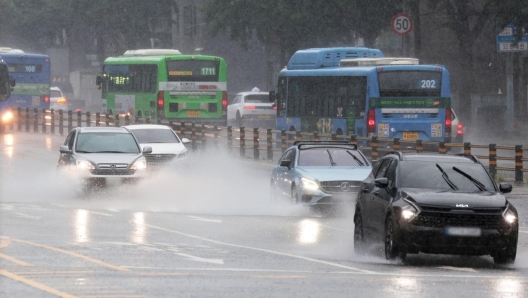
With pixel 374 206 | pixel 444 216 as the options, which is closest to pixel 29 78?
pixel 374 206

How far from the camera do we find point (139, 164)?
26.0 m

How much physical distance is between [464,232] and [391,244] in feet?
3.00

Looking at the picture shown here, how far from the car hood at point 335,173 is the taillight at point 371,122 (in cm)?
1345

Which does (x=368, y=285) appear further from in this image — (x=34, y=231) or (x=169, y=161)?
(x=169, y=161)

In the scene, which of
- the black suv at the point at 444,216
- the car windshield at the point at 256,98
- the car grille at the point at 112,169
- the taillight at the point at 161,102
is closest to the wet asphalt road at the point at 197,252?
the black suv at the point at 444,216

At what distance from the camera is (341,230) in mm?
19938

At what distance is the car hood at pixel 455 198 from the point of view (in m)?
14.7

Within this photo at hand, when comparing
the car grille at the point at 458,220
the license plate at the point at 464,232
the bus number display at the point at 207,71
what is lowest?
the license plate at the point at 464,232

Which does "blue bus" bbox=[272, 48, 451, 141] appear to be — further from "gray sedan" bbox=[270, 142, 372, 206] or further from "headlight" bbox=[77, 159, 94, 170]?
"headlight" bbox=[77, 159, 94, 170]

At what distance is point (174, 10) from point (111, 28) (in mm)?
4560

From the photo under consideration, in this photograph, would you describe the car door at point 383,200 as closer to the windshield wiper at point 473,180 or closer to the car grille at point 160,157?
the windshield wiper at point 473,180

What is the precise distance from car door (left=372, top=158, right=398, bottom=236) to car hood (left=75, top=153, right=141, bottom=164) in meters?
10.6

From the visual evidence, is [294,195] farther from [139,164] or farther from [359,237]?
[359,237]

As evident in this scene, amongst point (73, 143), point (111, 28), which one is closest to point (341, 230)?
point (73, 143)
